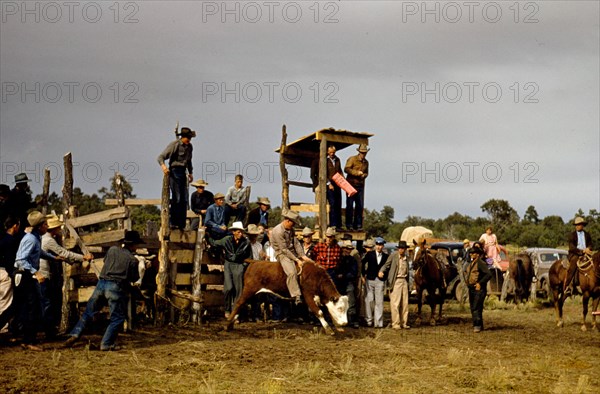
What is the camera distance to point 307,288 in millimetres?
14461

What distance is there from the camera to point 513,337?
A: 51.2 ft

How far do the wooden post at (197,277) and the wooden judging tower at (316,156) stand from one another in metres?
3.18

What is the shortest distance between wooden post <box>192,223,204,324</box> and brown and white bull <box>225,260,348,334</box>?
Result: 3.26 feet

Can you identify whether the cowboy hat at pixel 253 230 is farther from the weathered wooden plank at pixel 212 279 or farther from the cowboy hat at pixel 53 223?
the cowboy hat at pixel 53 223

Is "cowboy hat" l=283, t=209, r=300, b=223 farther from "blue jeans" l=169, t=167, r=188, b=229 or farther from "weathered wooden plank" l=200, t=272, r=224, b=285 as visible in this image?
"weathered wooden plank" l=200, t=272, r=224, b=285

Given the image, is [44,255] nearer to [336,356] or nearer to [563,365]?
[336,356]

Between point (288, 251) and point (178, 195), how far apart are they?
2952mm

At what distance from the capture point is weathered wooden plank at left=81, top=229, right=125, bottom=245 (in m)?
14.4

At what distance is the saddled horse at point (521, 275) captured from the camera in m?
25.0

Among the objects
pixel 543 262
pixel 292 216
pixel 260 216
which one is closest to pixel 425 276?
pixel 260 216

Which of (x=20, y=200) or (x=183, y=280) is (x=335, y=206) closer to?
(x=183, y=280)

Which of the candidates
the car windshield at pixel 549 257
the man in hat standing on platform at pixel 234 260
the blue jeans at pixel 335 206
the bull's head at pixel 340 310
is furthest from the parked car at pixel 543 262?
the man in hat standing on platform at pixel 234 260

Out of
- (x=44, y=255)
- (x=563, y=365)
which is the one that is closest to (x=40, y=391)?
(x=44, y=255)

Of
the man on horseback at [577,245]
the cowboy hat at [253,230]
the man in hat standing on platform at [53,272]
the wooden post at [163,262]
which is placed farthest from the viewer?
the man on horseback at [577,245]
